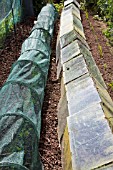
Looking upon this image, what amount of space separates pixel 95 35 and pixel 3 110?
234 inches

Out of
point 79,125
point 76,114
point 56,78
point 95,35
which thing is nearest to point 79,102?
point 76,114

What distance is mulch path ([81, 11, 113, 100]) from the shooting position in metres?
7.01

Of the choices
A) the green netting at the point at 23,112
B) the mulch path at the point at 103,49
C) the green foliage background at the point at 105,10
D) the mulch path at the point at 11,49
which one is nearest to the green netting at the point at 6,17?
the mulch path at the point at 11,49

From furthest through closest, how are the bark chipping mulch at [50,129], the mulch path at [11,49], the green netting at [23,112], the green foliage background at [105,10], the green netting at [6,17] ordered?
the green foliage background at [105,10]
the green netting at [6,17]
the mulch path at [11,49]
the bark chipping mulch at [50,129]
the green netting at [23,112]

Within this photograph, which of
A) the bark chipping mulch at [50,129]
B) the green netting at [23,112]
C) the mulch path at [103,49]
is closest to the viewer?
the green netting at [23,112]

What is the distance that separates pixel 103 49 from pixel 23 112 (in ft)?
15.2

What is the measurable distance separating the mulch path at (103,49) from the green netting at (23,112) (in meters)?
1.33

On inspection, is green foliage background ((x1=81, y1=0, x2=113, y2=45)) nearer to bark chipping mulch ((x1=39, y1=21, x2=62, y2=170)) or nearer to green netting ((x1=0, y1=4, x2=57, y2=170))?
bark chipping mulch ((x1=39, y1=21, x2=62, y2=170))

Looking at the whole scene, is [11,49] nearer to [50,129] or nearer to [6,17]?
[6,17]

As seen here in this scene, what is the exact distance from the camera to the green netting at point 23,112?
3.73 m

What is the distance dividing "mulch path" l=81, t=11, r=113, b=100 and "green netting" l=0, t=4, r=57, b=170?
1326 mm

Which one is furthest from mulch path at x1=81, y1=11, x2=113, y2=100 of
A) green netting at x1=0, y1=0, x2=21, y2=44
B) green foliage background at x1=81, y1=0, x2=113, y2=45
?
green netting at x1=0, y1=0, x2=21, y2=44

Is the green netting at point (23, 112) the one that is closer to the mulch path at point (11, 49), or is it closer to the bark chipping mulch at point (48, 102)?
the bark chipping mulch at point (48, 102)

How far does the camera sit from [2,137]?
3.91 metres
